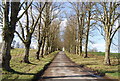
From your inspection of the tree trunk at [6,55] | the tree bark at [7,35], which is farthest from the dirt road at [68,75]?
the tree bark at [7,35]

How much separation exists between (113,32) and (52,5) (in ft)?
60.8

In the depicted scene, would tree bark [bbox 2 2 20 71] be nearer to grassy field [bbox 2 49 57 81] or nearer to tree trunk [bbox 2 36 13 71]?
tree trunk [bbox 2 36 13 71]

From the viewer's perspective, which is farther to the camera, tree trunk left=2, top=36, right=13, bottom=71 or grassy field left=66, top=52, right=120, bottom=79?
grassy field left=66, top=52, right=120, bottom=79

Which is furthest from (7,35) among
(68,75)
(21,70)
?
(68,75)

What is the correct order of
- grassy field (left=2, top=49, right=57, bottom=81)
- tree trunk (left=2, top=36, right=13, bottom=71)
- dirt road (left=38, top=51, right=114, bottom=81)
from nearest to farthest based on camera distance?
grassy field (left=2, top=49, right=57, bottom=81) → dirt road (left=38, top=51, right=114, bottom=81) → tree trunk (left=2, top=36, right=13, bottom=71)

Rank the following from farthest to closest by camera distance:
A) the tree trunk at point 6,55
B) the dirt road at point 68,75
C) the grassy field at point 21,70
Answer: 1. the tree trunk at point 6,55
2. the dirt road at point 68,75
3. the grassy field at point 21,70

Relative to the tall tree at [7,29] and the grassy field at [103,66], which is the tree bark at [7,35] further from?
the grassy field at [103,66]

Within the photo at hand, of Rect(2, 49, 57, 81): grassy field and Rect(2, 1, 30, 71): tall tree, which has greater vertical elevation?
Rect(2, 1, 30, 71): tall tree

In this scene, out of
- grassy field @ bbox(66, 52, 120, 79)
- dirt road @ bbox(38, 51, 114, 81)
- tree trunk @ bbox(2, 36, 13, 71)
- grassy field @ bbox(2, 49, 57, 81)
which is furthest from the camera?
grassy field @ bbox(66, 52, 120, 79)

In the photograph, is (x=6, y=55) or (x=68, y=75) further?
(x=68, y=75)

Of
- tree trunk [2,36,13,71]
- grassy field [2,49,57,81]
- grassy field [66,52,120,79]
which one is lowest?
grassy field [66,52,120,79]

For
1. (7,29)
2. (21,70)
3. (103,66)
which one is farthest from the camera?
(103,66)

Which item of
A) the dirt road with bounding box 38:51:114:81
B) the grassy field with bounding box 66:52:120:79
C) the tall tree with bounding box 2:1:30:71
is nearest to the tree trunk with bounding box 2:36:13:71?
the tall tree with bounding box 2:1:30:71

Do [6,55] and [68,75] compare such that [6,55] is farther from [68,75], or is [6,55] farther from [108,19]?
[108,19]
